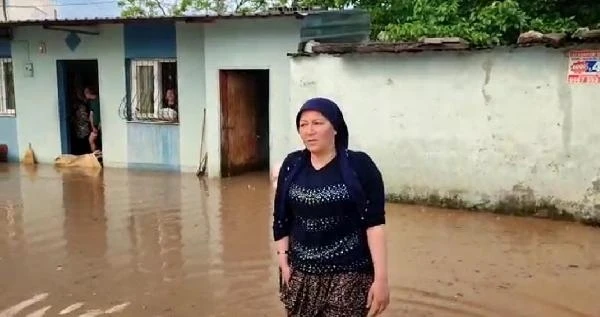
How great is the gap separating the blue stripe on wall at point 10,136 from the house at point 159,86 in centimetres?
2

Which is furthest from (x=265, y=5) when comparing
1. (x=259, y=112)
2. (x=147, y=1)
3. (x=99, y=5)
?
(x=99, y=5)

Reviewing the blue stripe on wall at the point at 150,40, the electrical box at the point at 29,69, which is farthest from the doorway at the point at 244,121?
the electrical box at the point at 29,69

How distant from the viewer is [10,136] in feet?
48.2

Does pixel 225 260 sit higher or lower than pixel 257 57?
lower

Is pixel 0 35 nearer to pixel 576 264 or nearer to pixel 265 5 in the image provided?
pixel 265 5

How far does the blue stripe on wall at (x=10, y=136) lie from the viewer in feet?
48.0

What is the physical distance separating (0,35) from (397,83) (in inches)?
360

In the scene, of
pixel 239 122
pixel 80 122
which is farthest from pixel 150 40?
pixel 80 122

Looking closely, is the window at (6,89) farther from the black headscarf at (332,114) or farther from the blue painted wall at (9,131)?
the black headscarf at (332,114)

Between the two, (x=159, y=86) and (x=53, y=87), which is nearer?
(x=159, y=86)

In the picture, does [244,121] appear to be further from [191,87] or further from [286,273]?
[286,273]

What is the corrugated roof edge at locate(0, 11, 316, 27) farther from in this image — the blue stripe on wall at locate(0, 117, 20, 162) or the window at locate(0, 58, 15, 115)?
the blue stripe on wall at locate(0, 117, 20, 162)

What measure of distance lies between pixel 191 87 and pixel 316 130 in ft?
32.3

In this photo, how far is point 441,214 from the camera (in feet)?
28.3
